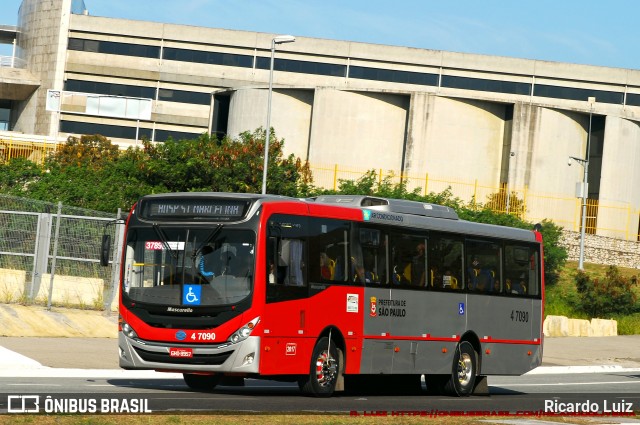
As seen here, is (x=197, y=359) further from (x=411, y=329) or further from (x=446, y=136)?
(x=446, y=136)

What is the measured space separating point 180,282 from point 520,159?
183 feet

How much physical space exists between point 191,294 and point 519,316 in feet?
26.1

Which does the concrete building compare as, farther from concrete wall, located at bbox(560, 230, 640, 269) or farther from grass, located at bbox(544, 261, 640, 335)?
grass, located at bbox(544, 261, 640, 335)

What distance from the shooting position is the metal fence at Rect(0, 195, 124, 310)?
25750 mm

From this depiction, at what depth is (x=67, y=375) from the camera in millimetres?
19797

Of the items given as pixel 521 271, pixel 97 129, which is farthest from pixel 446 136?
pixel 521 271

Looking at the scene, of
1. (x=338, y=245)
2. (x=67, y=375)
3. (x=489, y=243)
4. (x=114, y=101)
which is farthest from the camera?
(x=114, y=101)

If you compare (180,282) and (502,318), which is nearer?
(180,282)

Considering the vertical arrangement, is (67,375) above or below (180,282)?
below

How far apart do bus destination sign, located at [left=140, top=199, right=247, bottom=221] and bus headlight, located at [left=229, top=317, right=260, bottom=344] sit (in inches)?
59.0

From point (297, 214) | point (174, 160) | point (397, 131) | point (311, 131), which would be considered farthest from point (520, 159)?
point (297, 214)

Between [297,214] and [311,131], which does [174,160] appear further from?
[297,214]

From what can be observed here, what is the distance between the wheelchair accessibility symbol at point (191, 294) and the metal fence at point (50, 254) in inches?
384

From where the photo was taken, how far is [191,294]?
1648cm
